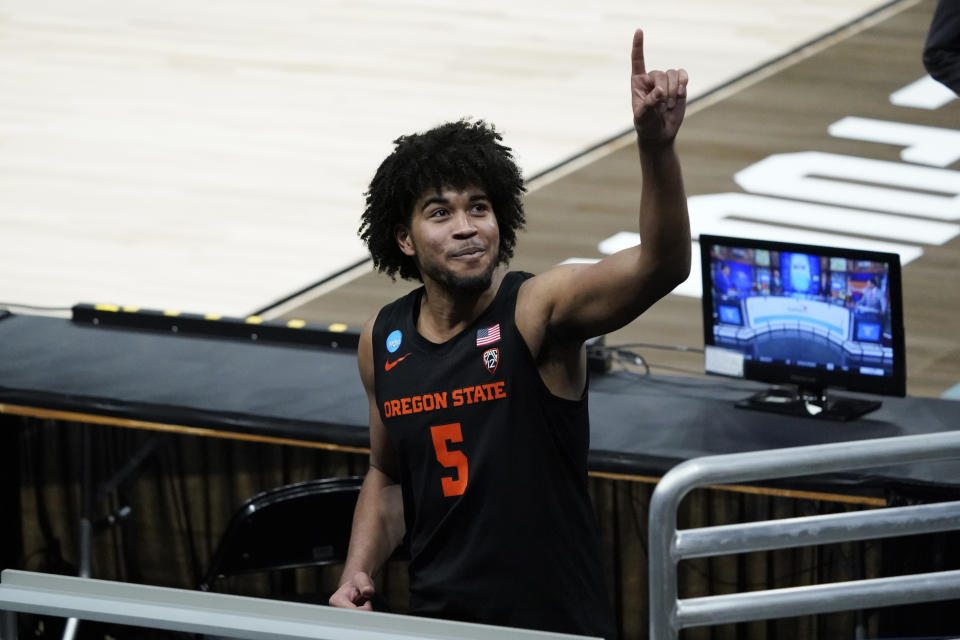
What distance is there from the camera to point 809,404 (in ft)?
13.1

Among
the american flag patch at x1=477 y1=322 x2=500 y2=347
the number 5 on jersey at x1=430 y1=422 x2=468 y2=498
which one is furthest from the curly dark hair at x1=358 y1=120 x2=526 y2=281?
the number 5 on jersey at x1=430 y1=422 x2=468 y2=498

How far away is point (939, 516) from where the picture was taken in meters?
1.90

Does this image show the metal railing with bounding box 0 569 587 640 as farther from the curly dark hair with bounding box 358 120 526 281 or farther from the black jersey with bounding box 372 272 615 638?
the curly dark hair with bounding box 358 120 526 281

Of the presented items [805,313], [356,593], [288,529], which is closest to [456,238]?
[356,593]

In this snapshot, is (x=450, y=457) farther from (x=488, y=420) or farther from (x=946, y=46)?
(x=946, y=46)

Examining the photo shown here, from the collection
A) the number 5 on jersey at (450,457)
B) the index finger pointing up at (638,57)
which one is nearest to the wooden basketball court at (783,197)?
the number 5 on jersey at (450,457)

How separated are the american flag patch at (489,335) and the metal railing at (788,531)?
0.79 metres

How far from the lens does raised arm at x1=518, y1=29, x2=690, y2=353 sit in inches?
86.8

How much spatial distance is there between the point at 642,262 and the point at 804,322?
66.8 inches

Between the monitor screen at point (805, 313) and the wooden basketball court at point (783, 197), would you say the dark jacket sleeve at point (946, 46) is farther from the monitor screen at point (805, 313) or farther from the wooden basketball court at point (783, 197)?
the wooden basketball court at point (783, 197)

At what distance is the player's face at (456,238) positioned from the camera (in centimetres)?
263

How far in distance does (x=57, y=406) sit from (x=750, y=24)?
22.4 feet

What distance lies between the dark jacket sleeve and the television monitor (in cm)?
54

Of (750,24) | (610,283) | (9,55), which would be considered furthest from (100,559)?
(750,24)
